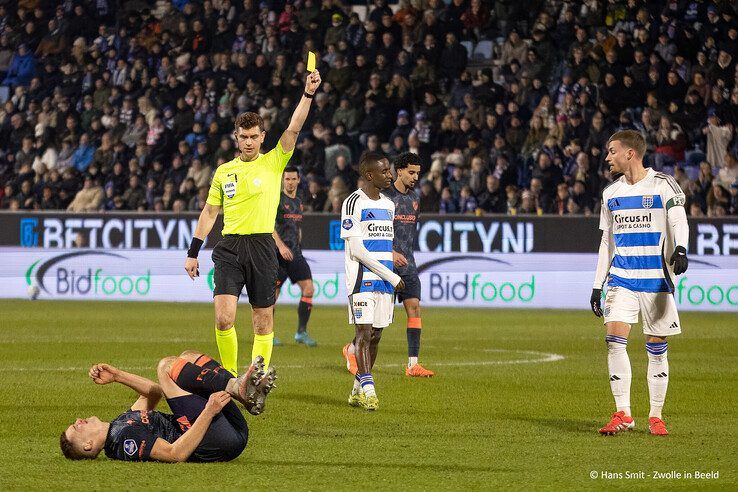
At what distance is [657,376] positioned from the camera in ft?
30.1

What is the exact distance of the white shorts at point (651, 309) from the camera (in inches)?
356

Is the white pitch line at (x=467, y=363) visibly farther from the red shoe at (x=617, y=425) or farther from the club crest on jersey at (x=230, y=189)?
the red shoe at (x=617, y=425)

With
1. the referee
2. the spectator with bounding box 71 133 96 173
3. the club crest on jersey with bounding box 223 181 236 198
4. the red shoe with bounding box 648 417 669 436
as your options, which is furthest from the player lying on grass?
the spectator with bounding box 71 133 96 173

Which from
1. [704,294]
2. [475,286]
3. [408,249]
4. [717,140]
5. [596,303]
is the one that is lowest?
[704,294]

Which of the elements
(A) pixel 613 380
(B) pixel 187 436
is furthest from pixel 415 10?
(B) pixel 187 436

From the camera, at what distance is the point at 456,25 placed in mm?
26156

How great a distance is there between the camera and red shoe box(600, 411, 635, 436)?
29.4ft

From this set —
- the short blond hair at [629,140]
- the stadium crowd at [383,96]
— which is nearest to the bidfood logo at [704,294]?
the stadium crowd at [383,96]

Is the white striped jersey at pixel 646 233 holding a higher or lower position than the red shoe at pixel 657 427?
higher

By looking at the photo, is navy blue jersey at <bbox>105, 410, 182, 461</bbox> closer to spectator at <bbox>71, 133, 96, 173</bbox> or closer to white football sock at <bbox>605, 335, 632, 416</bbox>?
white football sock at <bbox>605, 335, 632, 416</bbox>

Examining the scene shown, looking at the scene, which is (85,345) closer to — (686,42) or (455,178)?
(455,178)

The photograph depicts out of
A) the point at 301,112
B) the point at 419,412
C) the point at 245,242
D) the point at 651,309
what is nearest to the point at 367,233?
the point at 245,242

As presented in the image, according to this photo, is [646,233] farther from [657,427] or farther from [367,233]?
[367,233]

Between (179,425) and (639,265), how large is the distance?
135 inches
